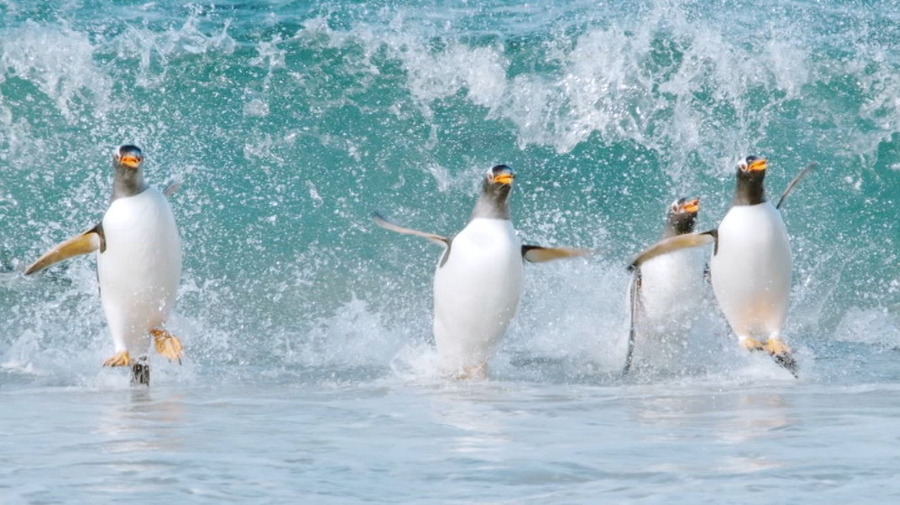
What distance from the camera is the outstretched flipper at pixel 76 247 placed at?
23.0 ft

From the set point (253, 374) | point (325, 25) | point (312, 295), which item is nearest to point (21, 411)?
point (253, 374)

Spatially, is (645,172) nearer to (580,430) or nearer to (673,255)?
(673,255)

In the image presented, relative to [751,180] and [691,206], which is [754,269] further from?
[691,206]

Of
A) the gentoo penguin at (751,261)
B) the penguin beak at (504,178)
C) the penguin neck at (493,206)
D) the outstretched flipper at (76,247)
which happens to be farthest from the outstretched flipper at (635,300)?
the outstretched flipper at (76,247)

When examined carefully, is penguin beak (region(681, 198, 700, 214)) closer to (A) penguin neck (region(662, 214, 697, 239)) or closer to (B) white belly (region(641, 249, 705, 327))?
(A) penguin neck (region(662, 214, 697, 239))

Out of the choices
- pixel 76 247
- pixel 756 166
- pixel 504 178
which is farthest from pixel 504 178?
pixel 76 247

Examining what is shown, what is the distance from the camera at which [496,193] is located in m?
6.97

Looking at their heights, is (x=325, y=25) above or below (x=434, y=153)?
above

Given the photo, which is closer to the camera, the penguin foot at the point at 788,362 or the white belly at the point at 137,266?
the penguin foot at the point at 788,362

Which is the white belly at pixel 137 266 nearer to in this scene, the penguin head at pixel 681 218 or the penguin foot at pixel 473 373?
the penguin foot at pixel 473 373

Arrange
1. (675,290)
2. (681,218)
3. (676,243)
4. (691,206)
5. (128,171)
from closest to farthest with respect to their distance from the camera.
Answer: (128,171)
(676,243)
(675,290)
(691,206)
(681,218)

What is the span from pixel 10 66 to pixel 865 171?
721 centimetres

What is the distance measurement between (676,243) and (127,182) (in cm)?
263

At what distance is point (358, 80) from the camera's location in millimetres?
13266
